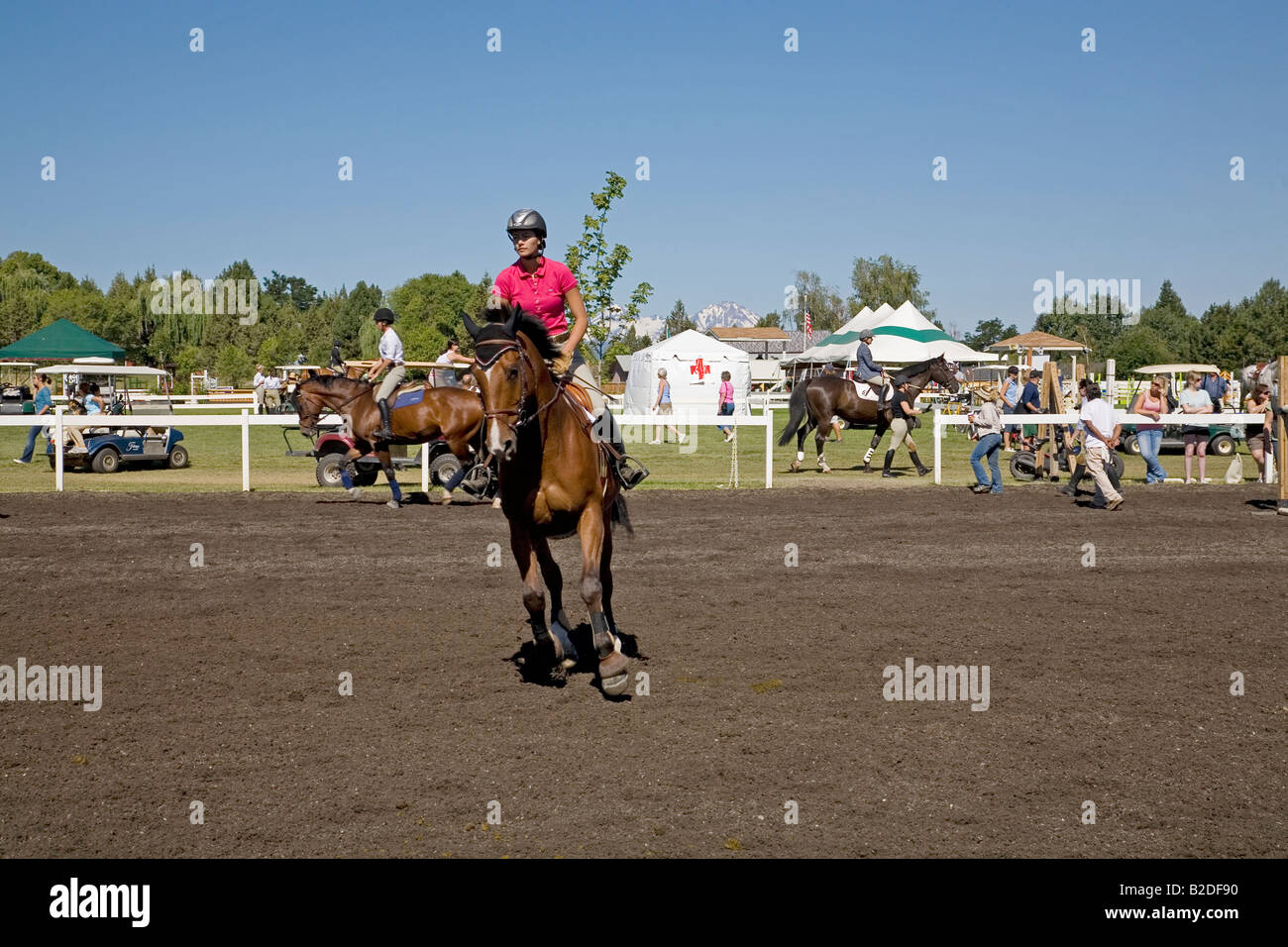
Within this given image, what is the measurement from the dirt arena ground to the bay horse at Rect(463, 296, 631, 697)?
0.56 meters

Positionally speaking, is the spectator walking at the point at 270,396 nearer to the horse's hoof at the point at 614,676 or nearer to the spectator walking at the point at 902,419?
the spectator walking at the point at 902,419

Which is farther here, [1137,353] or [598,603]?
[1137,353]

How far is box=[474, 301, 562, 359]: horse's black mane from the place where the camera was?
7.14 m

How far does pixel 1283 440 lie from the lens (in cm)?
1727

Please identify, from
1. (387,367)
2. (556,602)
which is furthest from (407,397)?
(556,602)

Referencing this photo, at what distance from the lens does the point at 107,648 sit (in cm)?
882

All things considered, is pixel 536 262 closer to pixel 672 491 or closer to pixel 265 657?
pixel 265 657

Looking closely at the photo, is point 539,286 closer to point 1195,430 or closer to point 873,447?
point 873,447

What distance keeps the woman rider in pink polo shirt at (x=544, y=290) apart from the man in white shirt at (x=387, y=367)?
10971 mm

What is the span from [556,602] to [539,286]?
2367 millimetres

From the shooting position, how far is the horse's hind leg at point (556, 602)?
815 centimetres

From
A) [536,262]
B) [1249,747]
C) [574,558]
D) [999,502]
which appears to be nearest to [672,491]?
[999,502]

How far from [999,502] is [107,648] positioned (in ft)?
49.8

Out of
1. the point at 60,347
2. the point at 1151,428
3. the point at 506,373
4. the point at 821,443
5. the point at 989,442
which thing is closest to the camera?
the point at 506,373
